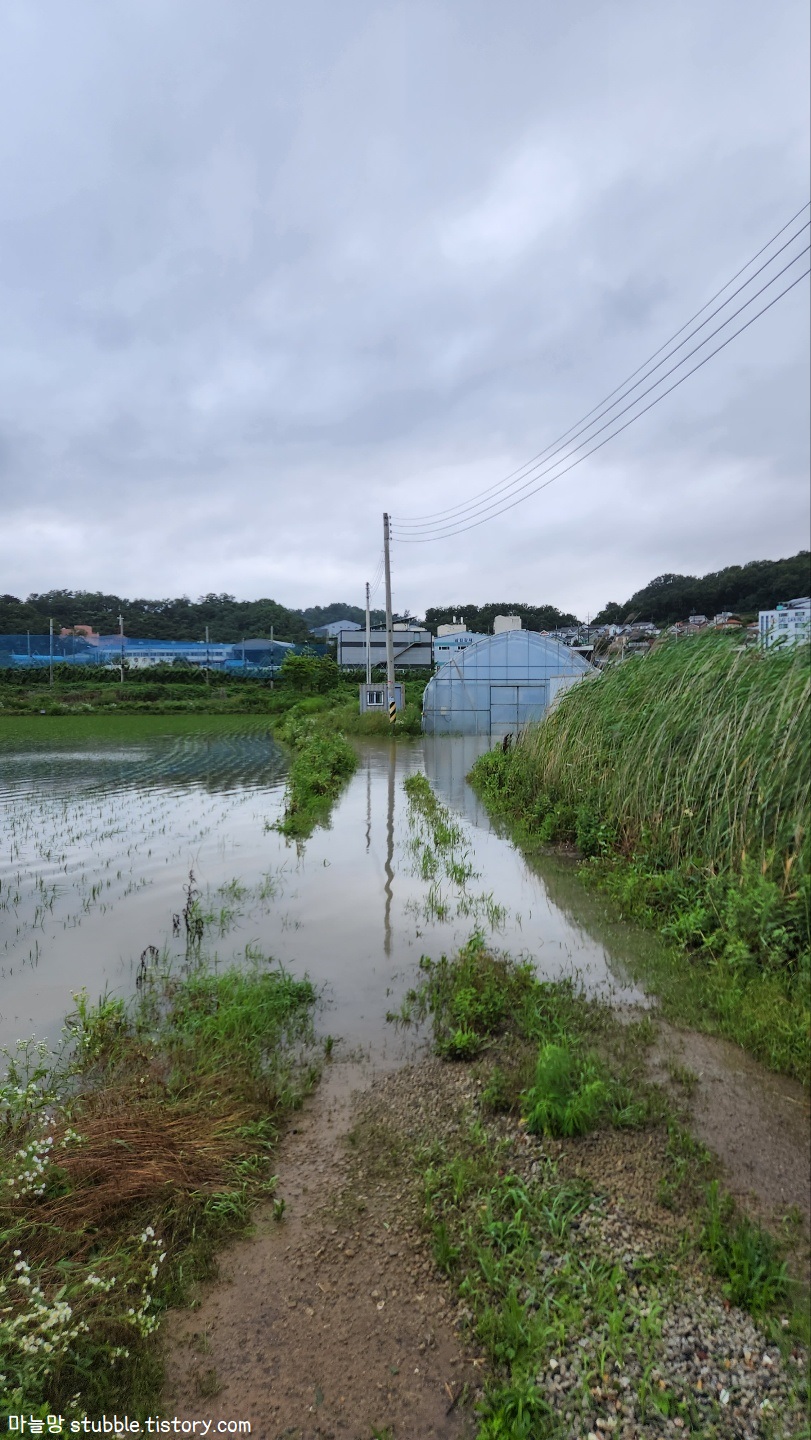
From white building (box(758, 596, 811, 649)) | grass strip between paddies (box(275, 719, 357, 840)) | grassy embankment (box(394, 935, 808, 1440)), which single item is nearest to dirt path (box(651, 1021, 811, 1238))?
grassy embankment (box(394, 935, 808, 1440))

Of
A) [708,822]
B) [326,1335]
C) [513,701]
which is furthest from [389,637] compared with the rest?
[326,1335]

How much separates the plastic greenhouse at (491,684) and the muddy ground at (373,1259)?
21703 mm

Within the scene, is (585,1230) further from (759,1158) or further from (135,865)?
(135,865)

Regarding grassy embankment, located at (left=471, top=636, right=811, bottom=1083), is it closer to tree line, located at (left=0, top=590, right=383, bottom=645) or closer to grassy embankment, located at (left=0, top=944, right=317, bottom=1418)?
grassy embankment, located at (left=0, top=944, right=317, bottom=1418)

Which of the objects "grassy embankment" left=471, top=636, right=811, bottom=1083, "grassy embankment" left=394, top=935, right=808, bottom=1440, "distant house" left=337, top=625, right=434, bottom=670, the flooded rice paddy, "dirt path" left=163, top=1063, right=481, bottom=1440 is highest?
"distant house" left=337, top=625, right=434, bottom=670

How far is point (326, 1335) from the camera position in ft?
7.46

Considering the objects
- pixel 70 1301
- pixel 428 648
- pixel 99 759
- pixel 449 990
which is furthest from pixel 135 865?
pixel 428 648

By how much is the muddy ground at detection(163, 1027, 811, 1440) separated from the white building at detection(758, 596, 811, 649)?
3504mm

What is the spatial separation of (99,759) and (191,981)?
15375 mm

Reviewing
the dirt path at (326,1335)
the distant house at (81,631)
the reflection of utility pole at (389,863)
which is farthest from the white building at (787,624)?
the distant house at (81,631)

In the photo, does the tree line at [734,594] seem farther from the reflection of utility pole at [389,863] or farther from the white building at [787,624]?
the reflection of utility pole at [389,863]

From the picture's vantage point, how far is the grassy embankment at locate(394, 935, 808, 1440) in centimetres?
201

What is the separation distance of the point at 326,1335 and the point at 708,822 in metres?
4.78

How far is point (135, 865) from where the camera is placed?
838 centimetres
